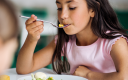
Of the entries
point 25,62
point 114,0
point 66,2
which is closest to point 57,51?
point 25,62

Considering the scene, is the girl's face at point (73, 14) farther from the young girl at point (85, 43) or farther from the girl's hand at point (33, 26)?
the girl's hand at point (33, 26)

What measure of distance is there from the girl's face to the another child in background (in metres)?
0.66

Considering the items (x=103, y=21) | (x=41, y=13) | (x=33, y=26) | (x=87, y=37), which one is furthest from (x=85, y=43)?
(x=41, y=13)

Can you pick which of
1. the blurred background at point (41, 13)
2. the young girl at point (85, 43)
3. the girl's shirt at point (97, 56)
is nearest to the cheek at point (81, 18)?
the young girl at point (85, 43)

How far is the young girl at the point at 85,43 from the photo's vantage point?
0.79m

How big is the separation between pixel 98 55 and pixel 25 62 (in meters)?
0.41

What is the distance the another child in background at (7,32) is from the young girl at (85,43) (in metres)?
0.55

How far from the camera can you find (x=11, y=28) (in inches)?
7.7

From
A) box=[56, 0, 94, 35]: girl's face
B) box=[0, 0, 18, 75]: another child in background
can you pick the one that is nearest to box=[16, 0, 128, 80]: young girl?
box=[56, 0, 94, 35]: girl's face

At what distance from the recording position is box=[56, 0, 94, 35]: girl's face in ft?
2.81

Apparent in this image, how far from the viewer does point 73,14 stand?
0.87m

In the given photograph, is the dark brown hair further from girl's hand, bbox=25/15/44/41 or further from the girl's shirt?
the girl's shirt

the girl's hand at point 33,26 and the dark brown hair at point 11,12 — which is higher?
the dark brown hair at point 11,12

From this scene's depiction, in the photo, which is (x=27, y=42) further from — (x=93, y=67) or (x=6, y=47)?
(x=6, y=47)
